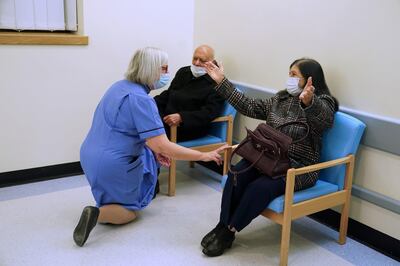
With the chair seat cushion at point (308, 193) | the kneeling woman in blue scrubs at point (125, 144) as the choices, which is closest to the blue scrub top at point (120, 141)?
the kneeling woman in blue scrubs at point (125, 144)

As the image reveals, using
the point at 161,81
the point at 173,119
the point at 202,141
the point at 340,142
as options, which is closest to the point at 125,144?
the point at 161,81

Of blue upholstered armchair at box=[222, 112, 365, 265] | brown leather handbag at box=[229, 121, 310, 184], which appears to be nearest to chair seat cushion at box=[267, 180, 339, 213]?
blue upholstered armchair at box=[222, 112, 365, 265]

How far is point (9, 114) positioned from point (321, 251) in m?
2.36

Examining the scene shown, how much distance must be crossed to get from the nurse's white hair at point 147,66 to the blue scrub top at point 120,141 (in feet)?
0.17

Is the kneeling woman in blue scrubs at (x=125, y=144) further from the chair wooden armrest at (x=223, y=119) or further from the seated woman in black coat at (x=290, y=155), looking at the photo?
the chair wooden armrest at (x=223, y=119)

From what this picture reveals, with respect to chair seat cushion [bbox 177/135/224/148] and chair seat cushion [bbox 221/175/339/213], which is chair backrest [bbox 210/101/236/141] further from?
chair seat cushion [bbox 221/175/339/213]

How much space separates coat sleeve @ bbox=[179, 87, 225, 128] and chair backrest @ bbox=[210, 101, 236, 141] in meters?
0.06

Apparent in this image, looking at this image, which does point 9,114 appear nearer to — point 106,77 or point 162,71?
point 106,77

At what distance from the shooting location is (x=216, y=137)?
3.63m

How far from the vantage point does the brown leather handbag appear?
2.42 metres

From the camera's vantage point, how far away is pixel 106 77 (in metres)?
3.72

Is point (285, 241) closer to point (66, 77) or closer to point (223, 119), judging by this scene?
point (223, 119)

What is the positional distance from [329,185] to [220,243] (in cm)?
71

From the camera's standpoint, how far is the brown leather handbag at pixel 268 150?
2.42 meters
